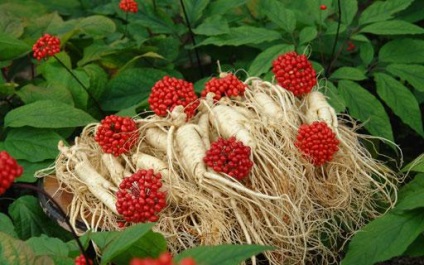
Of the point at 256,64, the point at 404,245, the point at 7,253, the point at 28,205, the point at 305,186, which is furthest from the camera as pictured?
the point at 256,64

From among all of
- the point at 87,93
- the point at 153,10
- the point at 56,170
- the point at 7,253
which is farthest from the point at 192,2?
the point at 7,253

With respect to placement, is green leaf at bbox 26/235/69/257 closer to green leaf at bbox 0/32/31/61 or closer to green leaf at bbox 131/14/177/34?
green leaf at bbox 0/32/31/61

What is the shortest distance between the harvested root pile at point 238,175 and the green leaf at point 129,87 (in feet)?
1.57

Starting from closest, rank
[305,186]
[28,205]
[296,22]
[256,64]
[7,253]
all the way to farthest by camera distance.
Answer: [7,253] → [305,186] → [28,205] → [256,64] → [296,22]

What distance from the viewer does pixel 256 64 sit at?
8.49ft

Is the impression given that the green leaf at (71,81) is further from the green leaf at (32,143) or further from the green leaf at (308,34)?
the green leaf at (308,34)

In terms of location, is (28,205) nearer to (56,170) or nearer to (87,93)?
(56,170)

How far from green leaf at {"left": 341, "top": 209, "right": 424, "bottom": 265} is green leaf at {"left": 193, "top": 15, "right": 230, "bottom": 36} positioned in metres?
1.01

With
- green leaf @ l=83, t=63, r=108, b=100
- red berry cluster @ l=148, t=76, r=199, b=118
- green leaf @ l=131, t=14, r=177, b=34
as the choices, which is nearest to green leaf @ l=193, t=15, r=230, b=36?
green leaf @ l=131, t=14, r=177, b=34

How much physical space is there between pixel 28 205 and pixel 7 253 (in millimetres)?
766

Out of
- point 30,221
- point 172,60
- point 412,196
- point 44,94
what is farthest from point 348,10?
point 30,221

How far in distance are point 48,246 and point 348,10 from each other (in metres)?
1.50

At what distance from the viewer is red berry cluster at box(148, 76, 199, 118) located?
2.19 m

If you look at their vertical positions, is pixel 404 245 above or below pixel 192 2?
below
